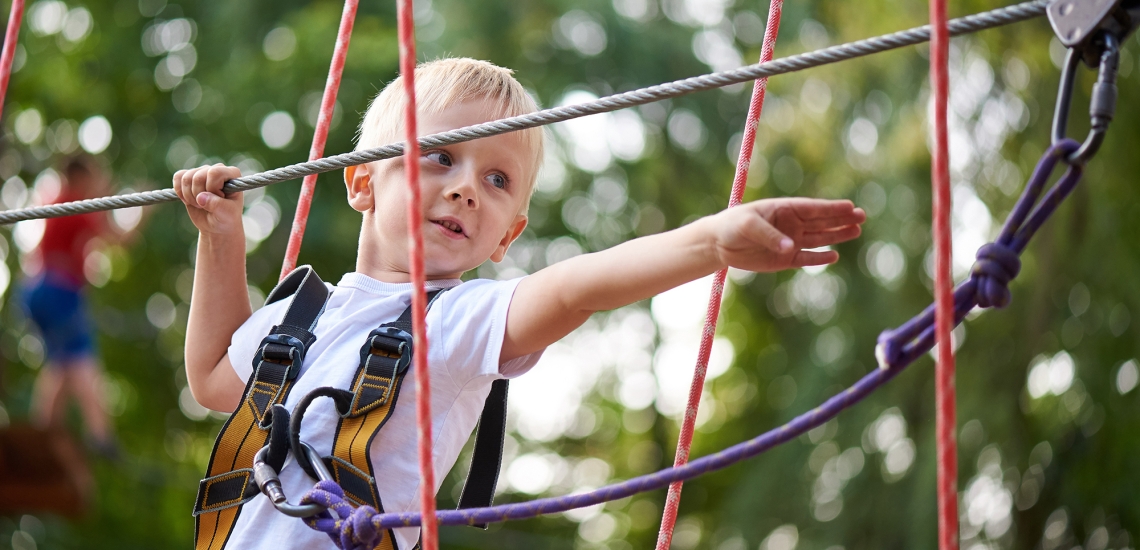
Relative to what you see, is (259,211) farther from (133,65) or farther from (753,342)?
(753,342)

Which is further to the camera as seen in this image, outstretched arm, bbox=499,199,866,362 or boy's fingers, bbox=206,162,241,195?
boy's fingers, bbox=206,162,241,195

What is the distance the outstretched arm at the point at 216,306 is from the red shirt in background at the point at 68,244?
3.48 meters

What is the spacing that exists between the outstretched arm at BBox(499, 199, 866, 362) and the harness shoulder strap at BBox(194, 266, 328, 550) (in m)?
0.25

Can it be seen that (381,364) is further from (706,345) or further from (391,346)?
(706,345)

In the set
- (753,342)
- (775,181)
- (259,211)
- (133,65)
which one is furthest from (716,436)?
(133,65)

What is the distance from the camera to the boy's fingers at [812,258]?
2.67 ft

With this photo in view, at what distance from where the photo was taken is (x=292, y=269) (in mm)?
1377

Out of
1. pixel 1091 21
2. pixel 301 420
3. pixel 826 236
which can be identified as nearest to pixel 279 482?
pixel 301 420

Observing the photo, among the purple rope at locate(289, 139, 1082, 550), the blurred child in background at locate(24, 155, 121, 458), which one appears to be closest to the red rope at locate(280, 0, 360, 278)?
the purple rope at locate(289, 139, 1082, 550)

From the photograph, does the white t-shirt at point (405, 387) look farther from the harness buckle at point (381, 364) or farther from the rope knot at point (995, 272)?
the rope knot at point (995, 272)

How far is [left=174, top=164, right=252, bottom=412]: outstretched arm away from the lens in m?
1.27

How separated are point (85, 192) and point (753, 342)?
4832 millimetres

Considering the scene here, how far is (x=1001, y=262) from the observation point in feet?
2.56

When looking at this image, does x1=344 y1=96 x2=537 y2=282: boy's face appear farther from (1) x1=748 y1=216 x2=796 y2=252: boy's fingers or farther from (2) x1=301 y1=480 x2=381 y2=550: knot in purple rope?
(1) x1=748 y1=216 x2=796 y2=252: boy's fingers
